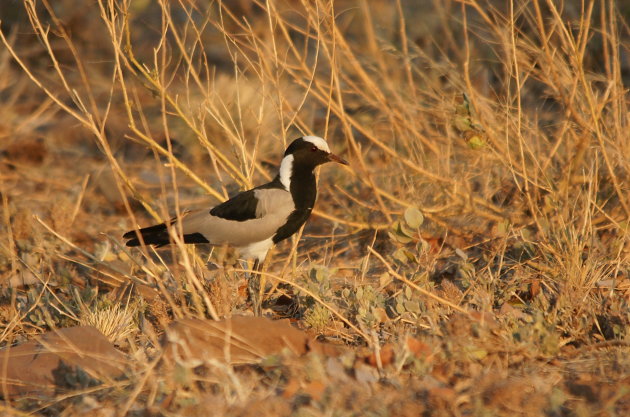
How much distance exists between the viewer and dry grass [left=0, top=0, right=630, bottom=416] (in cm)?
291

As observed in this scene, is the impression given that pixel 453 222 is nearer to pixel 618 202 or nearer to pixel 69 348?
pixel 618 202

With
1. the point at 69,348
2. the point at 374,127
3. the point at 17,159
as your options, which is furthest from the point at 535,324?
the point at 17,159

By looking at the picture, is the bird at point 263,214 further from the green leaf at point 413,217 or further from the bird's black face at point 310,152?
the green leaf at point 413,217

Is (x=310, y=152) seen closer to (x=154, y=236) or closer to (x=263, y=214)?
(x=263, y=214)

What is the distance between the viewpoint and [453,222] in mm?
5012

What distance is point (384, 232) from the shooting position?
17.4 feet

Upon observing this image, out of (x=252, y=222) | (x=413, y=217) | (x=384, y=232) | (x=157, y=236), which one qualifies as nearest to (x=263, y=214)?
(x=252, y=222)

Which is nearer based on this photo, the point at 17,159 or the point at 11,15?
the point at 17,159

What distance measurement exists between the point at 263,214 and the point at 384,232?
0.98 m

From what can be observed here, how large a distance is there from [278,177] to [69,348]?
1812 mm

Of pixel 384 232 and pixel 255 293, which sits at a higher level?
pixel 255 293

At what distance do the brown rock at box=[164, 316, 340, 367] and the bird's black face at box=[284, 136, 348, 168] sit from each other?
158 centimetres

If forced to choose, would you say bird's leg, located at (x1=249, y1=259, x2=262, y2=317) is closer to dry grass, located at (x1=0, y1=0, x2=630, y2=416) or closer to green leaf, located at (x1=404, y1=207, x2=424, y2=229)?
dry grass, located at (x1=0, y1=0, x2=630, y2=416)

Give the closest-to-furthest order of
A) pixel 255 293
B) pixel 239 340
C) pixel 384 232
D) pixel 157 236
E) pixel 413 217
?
pixel 239 340 → pixel 413 217 → pixel 255 293 → pixel 157 236 → pixel 384 232
